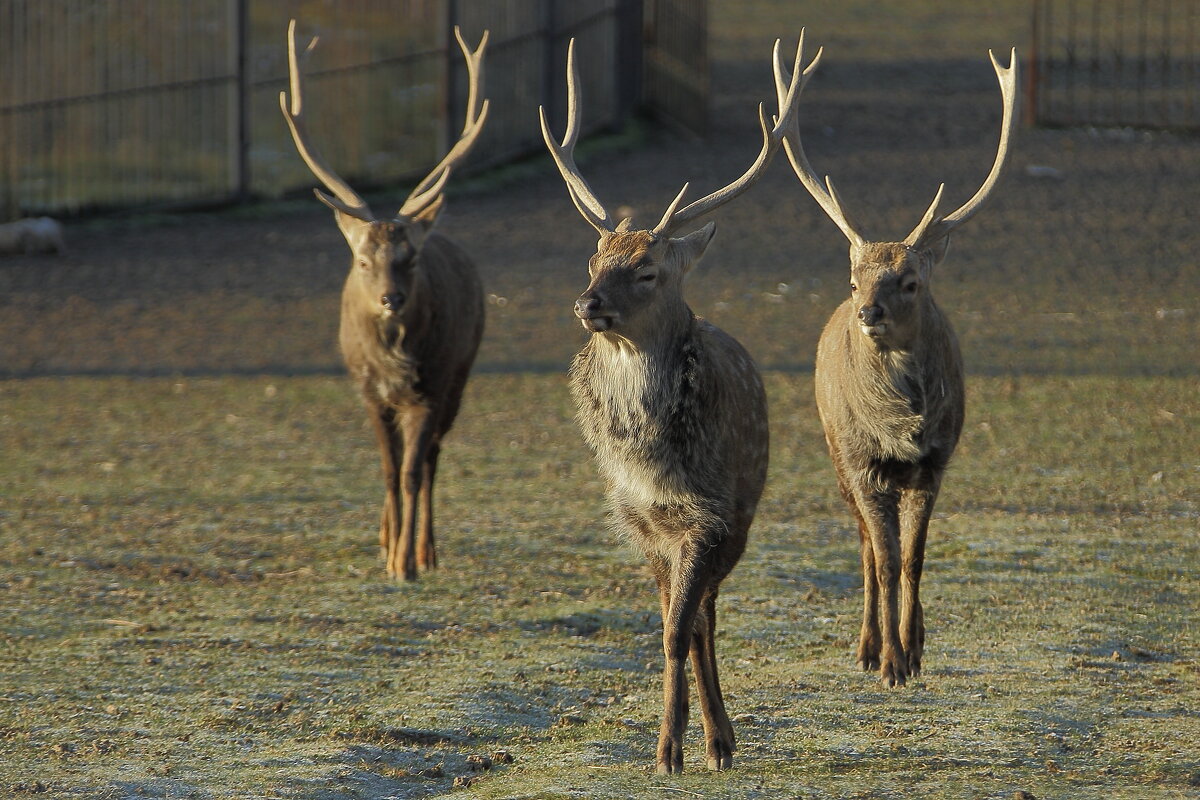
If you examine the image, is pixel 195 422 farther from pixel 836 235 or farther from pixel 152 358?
pixel 836 235

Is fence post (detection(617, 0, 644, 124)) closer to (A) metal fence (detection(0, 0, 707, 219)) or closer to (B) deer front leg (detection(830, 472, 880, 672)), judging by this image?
(A) metal fence (detection(0, 0, 707, 219))

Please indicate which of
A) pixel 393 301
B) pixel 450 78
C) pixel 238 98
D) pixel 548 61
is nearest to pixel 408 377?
pixel 393 301

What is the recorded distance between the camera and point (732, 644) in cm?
664

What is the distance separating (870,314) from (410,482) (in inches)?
101

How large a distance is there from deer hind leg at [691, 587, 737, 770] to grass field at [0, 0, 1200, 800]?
81mm

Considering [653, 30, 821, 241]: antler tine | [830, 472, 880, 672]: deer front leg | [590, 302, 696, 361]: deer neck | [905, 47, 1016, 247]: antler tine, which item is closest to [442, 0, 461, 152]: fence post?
[653, 30, 821, 241]: antler tine

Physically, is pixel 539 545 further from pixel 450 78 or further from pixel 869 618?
pixel 450 78

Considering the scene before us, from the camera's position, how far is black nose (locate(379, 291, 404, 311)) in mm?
7602

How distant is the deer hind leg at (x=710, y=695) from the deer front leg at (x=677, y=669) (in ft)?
0.25

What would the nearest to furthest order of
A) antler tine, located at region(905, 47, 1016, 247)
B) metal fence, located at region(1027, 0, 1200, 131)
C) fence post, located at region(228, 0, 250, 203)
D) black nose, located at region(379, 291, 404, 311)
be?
antler tine, located at region(905, 47, 1016, 247) < black nose, located at region(379, 291, 404, 311) < fence post, located at region(228, 0, 250, 203) < metal fence, located at region(1027, 0, 1200, 131)

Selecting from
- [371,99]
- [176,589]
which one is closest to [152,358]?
A: [176,589]

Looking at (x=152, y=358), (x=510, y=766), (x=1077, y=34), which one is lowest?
(x=510, y=766)

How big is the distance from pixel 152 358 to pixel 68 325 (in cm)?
93

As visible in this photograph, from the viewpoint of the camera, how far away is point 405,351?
7777mm
